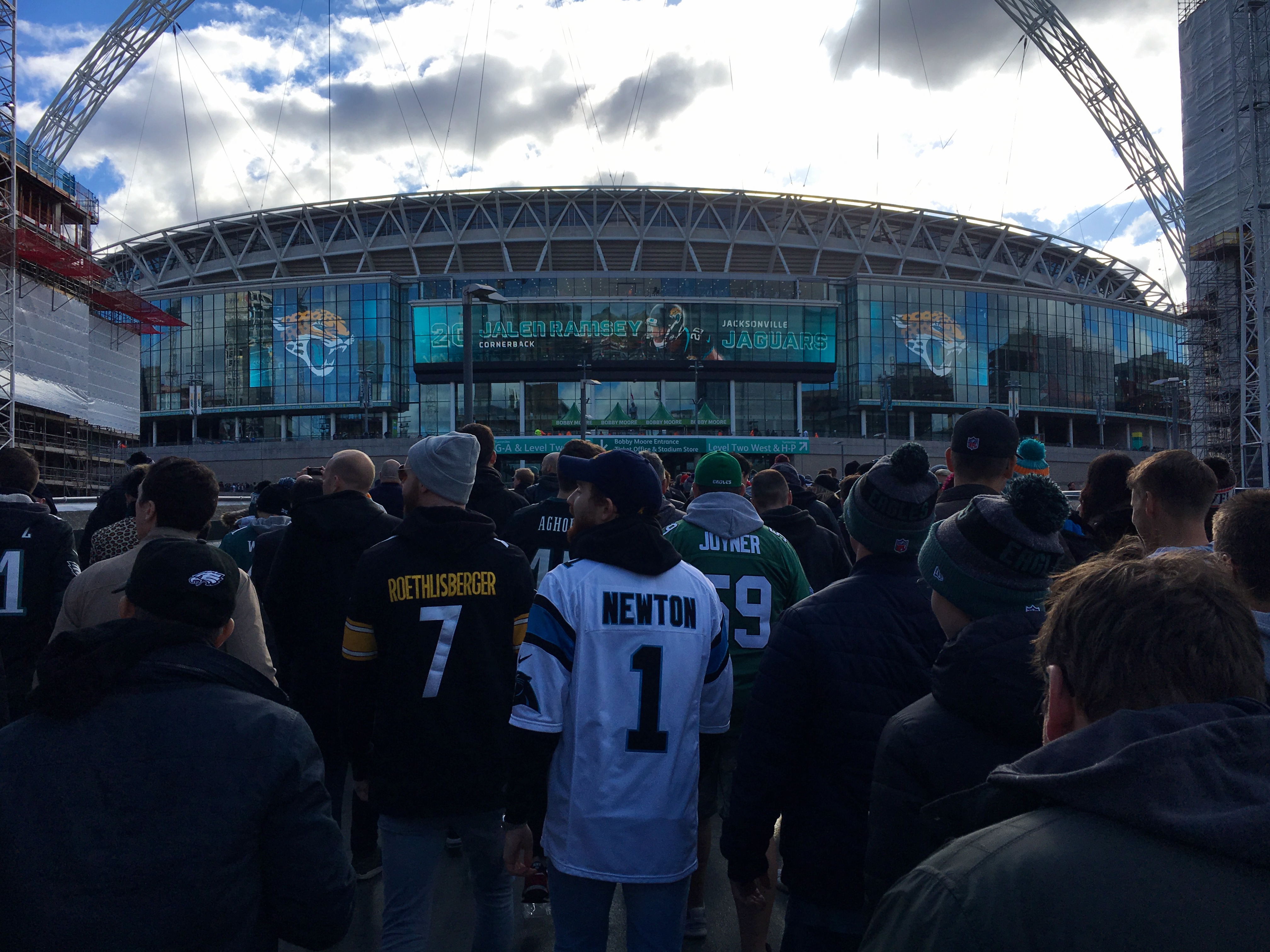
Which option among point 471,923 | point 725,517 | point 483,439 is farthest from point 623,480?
point 483,439

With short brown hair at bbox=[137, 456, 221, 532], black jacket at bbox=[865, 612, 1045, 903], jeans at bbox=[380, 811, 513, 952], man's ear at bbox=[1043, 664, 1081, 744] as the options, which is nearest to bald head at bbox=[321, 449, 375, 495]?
short brown hair at bbox=[137, 456, 221, 532]

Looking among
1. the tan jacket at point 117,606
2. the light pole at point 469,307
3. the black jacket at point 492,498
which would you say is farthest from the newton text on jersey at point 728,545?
the light pole at point 469,307

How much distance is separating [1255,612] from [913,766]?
1.66 m

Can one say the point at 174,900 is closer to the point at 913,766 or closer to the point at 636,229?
the point at 913,766

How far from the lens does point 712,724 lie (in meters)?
2.82

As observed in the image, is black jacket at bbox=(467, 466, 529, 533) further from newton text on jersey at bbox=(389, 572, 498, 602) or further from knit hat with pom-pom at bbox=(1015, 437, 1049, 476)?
knit hat with pom-pom at bbox=(1015, 437, 1049, 476)

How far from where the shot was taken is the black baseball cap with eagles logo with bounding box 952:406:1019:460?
12.3 ft

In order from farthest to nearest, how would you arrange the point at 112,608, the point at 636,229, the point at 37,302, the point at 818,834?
the point at 636,229 < the point at 37,302 < the point at 112,608 < the point at 818,834

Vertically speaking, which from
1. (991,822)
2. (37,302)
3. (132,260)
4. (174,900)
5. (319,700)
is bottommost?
(319,700)

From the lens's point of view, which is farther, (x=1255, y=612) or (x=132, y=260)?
(x=132, y=260)

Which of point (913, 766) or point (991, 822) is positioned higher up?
point (991, 822)

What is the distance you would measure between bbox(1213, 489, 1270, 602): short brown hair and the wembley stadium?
A: 54.5 meters

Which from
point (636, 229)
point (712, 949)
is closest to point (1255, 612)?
point (712, 949)

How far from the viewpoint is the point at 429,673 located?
9.94ft
